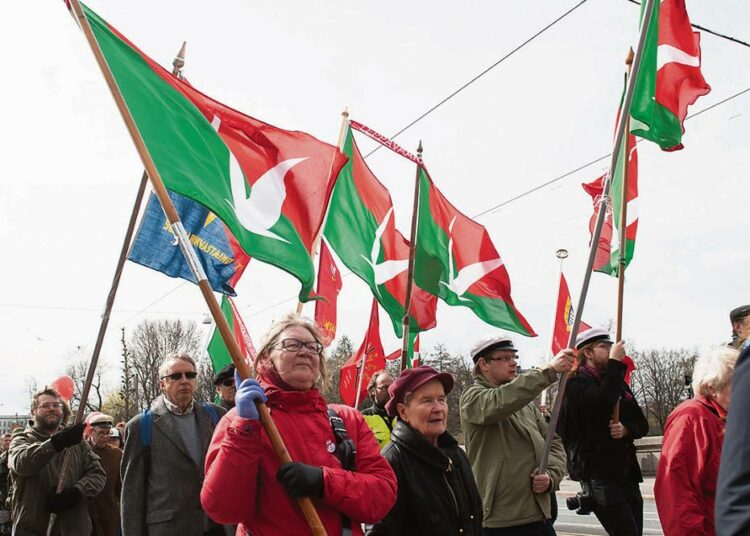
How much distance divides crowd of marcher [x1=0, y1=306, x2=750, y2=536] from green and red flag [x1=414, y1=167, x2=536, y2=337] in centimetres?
120

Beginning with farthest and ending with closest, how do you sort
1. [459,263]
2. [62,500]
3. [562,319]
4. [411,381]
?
1. [562,319]
2. [459,263]
3. [62,500]
4. [411,381]

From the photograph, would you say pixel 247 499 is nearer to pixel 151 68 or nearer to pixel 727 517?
pixel 727 517

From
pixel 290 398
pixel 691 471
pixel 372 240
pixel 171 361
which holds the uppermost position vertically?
pixel 372 240

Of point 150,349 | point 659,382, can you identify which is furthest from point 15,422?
point 659,382

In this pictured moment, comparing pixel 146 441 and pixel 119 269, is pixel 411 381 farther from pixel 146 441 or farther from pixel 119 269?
pixel 119 269

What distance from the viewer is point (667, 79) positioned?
241 inches

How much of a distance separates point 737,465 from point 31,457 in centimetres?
508

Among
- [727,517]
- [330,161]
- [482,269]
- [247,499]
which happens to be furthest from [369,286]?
[727,517]

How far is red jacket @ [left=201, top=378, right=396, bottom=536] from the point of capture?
2.79 metres

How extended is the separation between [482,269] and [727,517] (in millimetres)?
5910

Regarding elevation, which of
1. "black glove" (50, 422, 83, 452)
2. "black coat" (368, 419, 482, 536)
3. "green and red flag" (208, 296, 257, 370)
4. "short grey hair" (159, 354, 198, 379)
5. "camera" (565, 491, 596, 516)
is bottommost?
"camera" (565, 491, 596, 516)

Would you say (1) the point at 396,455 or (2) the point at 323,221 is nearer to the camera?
(1) the point at 396,455

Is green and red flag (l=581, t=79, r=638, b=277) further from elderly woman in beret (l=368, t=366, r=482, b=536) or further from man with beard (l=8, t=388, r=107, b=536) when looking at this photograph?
man with beard (l=8, t=388, r=107, b=536)

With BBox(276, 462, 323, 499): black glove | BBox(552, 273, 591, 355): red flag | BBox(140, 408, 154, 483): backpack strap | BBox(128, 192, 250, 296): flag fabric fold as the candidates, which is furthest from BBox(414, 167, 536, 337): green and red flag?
BBox(276, 462, 323, 499): black glove
